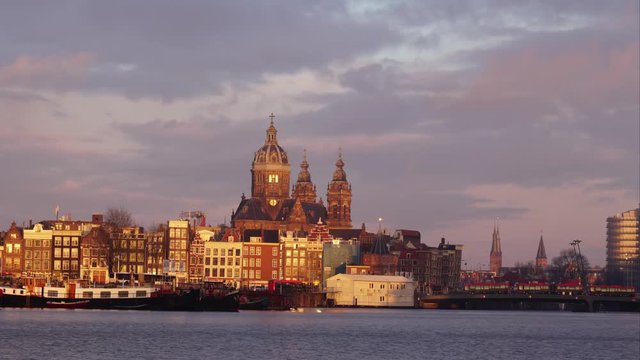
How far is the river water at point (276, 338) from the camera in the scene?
368 ft

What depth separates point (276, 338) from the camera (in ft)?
436

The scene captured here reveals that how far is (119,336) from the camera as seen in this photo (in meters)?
127

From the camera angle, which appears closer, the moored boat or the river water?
the river water

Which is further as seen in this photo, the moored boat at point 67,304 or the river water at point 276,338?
the moored boat at point 67,304

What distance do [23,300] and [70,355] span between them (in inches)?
3389

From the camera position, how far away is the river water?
112062 millimetres

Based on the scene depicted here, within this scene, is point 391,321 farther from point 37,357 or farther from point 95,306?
point 37,357

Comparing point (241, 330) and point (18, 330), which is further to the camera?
point (241, 330)

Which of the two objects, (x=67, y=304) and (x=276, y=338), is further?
(x=67, y=304)

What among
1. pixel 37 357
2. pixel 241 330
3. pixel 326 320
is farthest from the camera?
pixel 326 320

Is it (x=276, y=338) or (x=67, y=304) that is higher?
(x=67, y=304)

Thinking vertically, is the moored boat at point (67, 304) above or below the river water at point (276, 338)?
above

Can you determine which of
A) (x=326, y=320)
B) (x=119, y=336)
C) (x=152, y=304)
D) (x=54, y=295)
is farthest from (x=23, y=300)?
(x=119, y=336)

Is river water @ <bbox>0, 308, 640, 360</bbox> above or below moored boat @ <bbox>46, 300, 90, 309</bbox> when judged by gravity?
below
